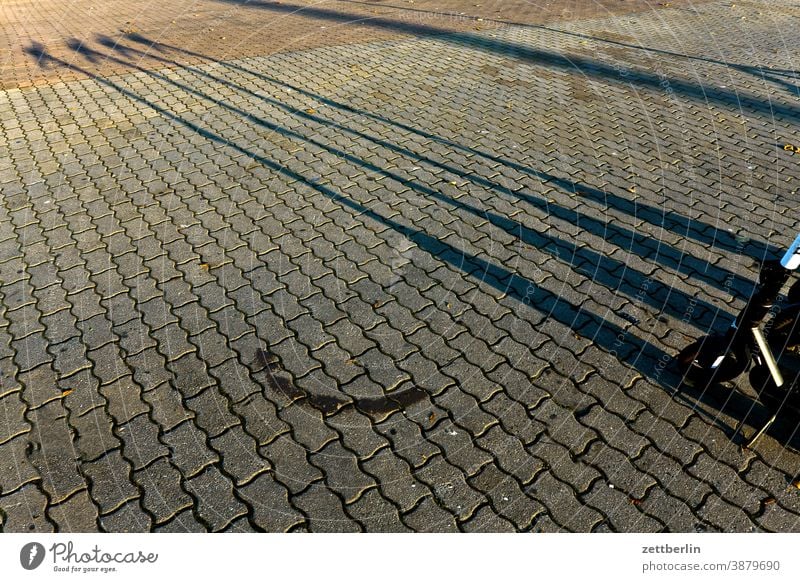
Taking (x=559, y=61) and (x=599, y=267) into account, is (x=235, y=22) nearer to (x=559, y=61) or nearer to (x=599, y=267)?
(x=559, y=61)

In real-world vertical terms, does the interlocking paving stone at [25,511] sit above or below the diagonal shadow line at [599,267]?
below

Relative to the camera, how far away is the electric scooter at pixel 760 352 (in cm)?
363

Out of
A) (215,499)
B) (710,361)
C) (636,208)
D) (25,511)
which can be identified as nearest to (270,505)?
(215,499)

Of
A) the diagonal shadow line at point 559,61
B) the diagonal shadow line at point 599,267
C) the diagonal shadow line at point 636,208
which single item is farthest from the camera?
the diagonal shadow line at point 559,61

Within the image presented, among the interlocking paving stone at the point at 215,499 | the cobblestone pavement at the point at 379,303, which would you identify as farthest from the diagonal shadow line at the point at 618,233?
the interlocking paving stone at the point at 215,499

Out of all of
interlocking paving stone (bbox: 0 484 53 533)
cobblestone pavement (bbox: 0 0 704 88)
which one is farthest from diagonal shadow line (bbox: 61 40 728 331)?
cobblestone pavement (bbox: 0 0 704 88)

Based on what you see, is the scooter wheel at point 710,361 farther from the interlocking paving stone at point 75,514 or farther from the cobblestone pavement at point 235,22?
the cobblestone pavement at point 235,22

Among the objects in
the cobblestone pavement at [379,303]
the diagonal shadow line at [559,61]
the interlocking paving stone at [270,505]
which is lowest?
the interlocking paving stone at [270,505]

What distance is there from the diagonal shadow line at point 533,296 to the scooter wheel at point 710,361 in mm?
135

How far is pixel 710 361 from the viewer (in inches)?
164

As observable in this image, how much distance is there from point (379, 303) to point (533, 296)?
4.72ft

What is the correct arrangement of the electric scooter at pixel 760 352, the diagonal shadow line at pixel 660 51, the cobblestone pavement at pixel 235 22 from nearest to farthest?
the electric scooter at pixel 760 352 < the diagonal shadow line at pixel 660 51 < the cobblestone pavement at pixel 235 22

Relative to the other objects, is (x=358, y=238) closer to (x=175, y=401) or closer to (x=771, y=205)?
(x=175, y=401)

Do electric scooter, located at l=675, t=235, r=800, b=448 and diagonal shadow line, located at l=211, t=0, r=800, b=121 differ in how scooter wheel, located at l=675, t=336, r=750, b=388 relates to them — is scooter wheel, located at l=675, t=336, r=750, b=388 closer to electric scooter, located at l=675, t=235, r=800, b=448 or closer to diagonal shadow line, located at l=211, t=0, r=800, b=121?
electric scooter, located at l=675, t=235, r=800, b=448
